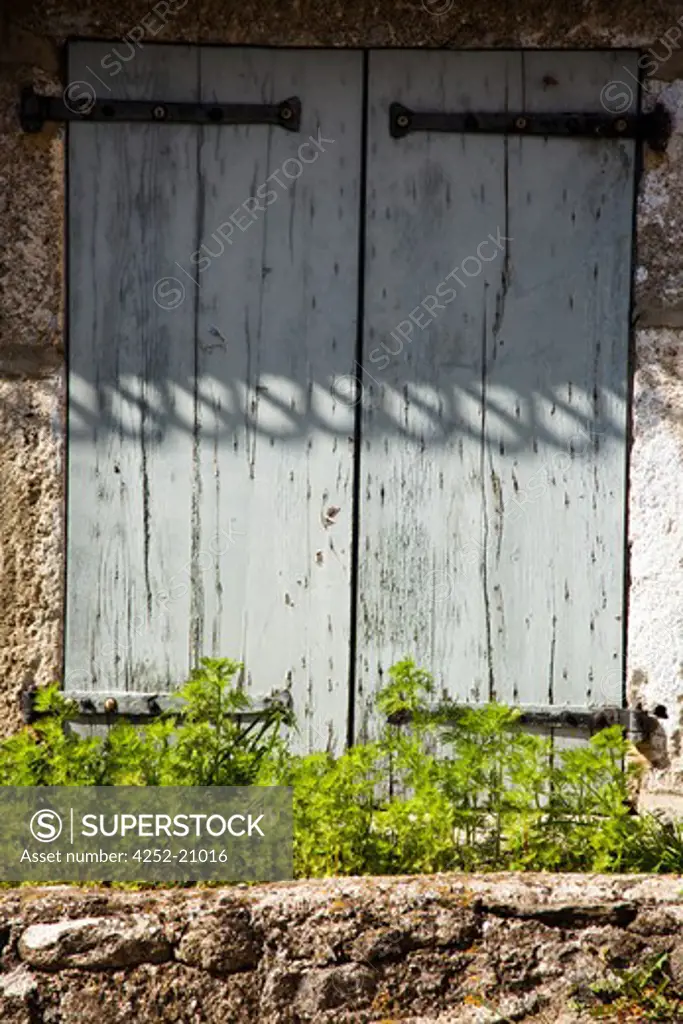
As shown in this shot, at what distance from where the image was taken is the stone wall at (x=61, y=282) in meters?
4.25

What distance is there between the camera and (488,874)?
354cm

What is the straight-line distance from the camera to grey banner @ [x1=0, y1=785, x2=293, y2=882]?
141 inches

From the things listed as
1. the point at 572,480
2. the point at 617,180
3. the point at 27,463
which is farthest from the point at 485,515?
the point at 27,463

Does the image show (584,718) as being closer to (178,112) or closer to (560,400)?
(560,400)

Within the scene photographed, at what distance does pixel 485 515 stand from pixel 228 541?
2.69 ft

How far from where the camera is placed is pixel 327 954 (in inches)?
131

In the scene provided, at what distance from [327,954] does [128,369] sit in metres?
1.93

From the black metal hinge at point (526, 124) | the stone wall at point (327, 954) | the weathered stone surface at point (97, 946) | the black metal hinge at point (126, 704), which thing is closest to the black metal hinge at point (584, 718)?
the black metal hinge at point (126, 704)

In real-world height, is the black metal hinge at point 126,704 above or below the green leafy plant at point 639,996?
above

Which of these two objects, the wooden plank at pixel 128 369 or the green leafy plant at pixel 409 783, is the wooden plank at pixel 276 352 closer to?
the wooden plank at pixel 128 369

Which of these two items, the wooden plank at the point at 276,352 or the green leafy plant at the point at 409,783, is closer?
the green leafy plant at the point at 409,783

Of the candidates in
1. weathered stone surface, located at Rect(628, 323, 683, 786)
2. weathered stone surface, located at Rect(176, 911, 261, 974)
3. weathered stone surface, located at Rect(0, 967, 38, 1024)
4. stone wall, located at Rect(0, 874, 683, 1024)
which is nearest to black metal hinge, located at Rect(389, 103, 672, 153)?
weathered stone surface, located at Rect(628, 323, 683, 786)

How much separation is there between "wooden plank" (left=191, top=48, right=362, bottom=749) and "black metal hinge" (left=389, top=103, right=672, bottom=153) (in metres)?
0.17

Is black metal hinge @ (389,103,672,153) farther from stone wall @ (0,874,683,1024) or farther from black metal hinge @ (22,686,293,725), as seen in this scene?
stone wall @ (0,874,683,1024)
